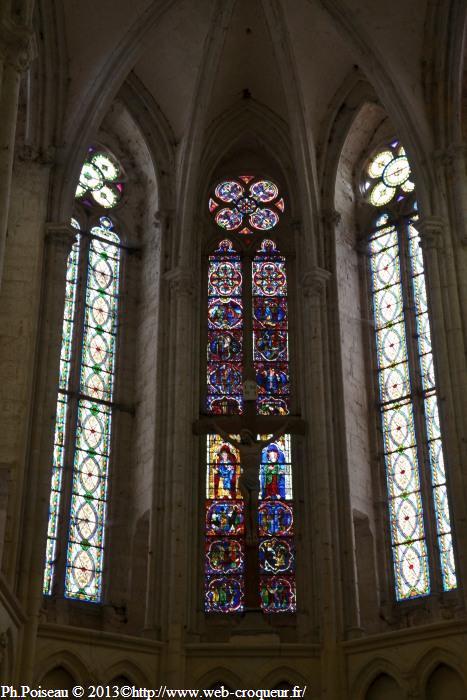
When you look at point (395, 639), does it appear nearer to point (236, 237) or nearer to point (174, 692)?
point (174, 692)

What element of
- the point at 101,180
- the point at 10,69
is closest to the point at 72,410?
the point at 101,180

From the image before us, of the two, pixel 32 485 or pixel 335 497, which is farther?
pixel 335 497

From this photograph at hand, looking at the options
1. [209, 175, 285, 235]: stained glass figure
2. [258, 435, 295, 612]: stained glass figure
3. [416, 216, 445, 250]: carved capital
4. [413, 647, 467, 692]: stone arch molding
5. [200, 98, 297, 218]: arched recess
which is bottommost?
[413, 647, 467, 692]: stone arch molding

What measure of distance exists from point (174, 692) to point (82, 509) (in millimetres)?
3069

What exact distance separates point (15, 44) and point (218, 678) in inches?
320

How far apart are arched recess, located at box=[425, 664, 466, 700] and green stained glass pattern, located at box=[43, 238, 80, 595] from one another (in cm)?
513

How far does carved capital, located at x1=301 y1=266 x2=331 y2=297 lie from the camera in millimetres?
17609

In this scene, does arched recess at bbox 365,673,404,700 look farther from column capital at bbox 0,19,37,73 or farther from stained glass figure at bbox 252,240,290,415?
column capital at bbox 0,19,37,73

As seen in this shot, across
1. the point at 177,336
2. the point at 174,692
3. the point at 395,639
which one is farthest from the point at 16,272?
the point at 395,639

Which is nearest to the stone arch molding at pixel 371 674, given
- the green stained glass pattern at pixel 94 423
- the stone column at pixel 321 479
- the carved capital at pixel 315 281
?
the stone column at pixel 321 479

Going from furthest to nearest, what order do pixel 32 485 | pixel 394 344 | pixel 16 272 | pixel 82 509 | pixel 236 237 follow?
pixel 236 237 < pixel 394 344 < pixel 82 509 < pixel 16 272 < pixel 32 485

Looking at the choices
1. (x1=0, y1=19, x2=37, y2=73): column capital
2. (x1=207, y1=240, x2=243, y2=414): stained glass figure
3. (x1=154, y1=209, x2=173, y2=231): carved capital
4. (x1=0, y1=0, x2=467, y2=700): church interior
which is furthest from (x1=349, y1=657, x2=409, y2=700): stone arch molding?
(x1=0, y1=19, x2=37, y2=73): column capital

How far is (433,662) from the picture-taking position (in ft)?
46.1

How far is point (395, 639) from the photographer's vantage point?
1451cm
